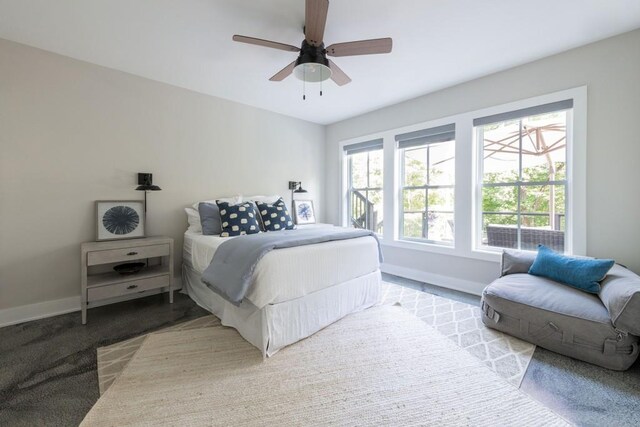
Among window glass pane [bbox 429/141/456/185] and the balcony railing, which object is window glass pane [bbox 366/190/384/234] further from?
window glass pane [bbox 429/141/456/185]

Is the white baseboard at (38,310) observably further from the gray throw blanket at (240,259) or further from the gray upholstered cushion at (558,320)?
the gray upholstered cushion at (558,320)

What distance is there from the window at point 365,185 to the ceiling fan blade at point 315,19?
2397 mm

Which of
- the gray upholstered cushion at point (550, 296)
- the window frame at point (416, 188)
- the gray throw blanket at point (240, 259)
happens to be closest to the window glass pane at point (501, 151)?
the window frame at point (416, 188)

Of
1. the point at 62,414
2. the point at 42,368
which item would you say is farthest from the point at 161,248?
the point at 62,414

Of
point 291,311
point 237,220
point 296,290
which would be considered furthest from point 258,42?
point 291,311

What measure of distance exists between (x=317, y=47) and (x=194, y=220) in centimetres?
242

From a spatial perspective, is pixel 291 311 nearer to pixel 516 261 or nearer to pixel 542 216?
pixel 516 261

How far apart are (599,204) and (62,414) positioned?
4.30 meters

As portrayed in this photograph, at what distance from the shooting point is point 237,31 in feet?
7.34

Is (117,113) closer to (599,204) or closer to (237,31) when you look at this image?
(237,31)

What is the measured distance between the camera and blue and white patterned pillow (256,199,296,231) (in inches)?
133

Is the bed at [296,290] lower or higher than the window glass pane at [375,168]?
lower

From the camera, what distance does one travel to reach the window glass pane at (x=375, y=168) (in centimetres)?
434

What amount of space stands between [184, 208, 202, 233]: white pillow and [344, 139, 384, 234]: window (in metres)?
2.62
